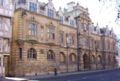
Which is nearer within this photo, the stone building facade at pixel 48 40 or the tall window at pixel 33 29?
the stone building facade at pixel 48 40

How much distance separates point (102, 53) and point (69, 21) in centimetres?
1767

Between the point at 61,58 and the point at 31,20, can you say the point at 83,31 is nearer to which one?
the point at 61,58

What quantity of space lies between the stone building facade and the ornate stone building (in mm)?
2285

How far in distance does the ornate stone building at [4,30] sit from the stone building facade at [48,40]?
228 centimetres

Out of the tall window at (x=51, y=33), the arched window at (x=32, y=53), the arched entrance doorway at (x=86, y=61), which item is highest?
the tall window at (x=51, y=33)

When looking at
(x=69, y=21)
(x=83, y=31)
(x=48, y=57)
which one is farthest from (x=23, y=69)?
(x=83, y=31)

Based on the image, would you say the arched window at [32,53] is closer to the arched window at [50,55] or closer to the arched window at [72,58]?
the arched window at [50,55]

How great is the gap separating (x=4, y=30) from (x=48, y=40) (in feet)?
29.5

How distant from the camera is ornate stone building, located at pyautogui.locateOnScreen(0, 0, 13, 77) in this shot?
84.7 ft

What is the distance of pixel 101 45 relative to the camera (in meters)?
54.1

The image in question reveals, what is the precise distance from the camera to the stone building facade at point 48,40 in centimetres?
2930

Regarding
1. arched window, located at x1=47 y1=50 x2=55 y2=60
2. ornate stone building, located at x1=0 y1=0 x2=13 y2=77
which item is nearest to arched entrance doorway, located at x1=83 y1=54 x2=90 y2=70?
arched window, located at x1=47 y1=50 x2=55 y2=60

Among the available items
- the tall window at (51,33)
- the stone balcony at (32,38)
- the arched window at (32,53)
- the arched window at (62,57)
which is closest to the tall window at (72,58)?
the arched window at (62,57)

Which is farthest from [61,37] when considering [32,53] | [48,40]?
[32,53]
